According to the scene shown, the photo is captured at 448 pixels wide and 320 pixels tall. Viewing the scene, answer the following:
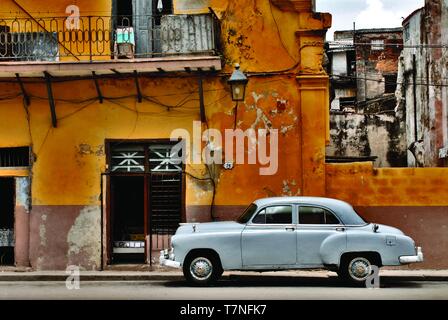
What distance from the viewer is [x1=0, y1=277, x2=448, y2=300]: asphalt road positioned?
Answer: 10.9 metres

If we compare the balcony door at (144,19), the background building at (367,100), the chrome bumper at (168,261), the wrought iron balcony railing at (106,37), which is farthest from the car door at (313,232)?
the background building at (367,100)

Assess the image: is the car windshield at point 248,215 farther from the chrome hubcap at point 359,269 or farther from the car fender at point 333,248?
the chrome hubcap at point 359,269

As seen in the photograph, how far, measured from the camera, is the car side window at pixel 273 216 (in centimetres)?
1238

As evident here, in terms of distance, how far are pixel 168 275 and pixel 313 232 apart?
356 cm

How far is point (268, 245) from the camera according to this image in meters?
12.2

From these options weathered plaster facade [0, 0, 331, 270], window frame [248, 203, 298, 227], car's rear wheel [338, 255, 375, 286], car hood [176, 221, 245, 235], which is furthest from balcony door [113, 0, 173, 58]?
car's rear wheel [338, 255, 375, 286]

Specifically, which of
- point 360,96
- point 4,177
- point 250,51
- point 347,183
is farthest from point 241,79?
point 360,96

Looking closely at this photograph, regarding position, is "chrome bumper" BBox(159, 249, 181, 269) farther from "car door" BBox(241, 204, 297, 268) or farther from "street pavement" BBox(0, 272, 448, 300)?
"car door" BBox(241, 204, 297, 268)

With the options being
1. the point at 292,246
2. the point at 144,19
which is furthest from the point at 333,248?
the point at 144,19

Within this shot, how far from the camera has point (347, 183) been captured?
15.2 m

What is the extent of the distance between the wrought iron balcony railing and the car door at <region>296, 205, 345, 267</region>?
4927 mm

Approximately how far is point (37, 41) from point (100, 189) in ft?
12.5

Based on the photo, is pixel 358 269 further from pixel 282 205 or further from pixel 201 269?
pixel 201 269
